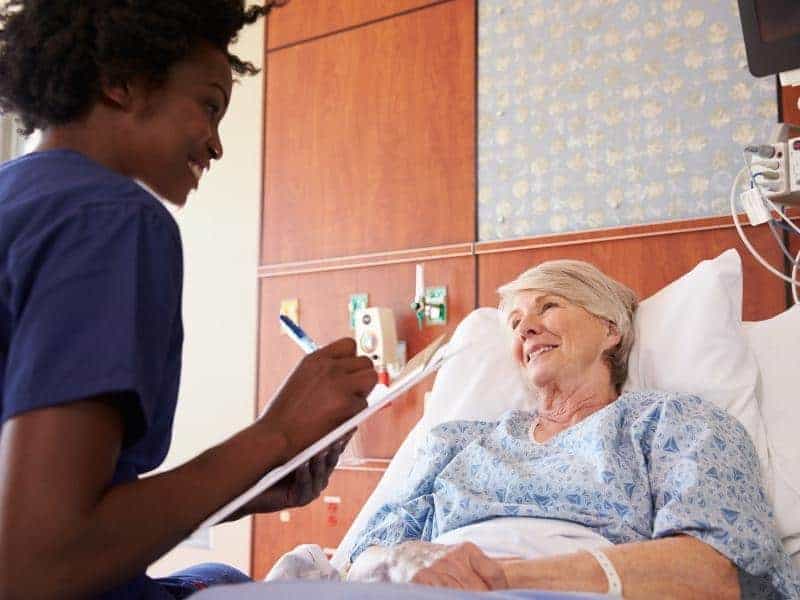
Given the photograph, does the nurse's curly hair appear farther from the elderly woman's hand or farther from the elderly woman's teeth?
the elderly woman's teeth

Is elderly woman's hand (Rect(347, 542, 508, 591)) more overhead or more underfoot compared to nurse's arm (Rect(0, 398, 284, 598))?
more underfoot

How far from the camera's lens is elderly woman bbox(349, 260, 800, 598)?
48.4 inches

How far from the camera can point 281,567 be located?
1300 millimetres

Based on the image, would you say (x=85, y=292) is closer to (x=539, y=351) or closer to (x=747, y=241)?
(x=539, y=351)

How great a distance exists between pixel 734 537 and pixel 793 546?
0.29 metres

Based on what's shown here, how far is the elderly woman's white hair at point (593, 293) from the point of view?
1733 millimetres

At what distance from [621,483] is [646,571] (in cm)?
21

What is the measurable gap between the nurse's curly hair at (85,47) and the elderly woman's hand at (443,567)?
71 cm

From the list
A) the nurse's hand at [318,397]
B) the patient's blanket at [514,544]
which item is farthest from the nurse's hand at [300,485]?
the patient's blanket at [514,544]

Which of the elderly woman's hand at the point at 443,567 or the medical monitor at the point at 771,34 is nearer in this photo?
the elderly woman's hand at the point at 443,567

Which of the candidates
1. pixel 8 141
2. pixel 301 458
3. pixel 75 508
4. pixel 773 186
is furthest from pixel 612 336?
pixel 8 141

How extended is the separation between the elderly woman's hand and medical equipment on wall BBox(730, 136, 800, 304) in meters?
0.99

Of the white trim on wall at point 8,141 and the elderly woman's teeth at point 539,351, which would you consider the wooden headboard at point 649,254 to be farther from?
the white trim on wall at point 8,141

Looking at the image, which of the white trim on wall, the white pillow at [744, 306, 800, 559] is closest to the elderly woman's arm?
the white pillow at [744, 306, 800, 559]
